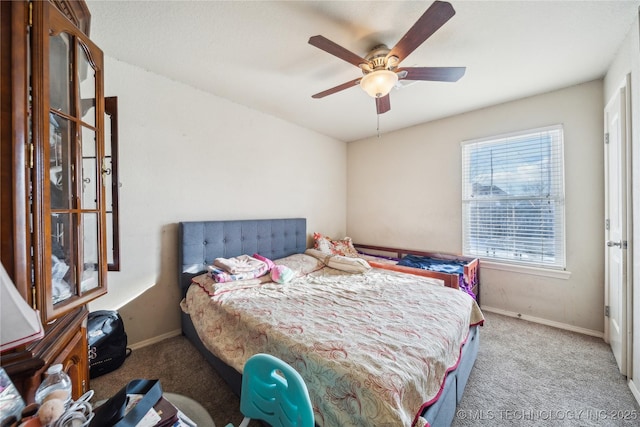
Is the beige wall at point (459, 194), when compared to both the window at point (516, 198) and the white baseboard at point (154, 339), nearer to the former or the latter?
the window at point (516, 198)

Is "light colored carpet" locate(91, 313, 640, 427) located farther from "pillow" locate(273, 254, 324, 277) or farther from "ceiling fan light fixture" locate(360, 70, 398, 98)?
"ceiling fan light fixture" locate(360, 70, 398, 98)

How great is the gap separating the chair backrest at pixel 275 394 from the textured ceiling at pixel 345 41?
1868 mm

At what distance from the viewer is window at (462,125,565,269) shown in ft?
8.24

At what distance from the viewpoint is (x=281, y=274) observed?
2232 mm

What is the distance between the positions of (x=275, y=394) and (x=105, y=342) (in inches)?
66.4

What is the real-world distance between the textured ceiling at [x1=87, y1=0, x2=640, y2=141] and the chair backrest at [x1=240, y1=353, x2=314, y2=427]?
1.87 metres

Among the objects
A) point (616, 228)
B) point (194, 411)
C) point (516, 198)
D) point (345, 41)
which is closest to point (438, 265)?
point (516, 198)

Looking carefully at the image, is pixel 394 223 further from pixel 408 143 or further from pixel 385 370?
pixel 385 370

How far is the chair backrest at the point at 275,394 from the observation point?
2.48ft

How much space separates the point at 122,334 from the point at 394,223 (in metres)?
3.31

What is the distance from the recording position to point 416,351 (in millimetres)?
1143

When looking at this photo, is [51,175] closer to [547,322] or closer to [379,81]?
[379,81]

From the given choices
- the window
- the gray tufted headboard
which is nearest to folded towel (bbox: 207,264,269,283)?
the gray tufted headboard

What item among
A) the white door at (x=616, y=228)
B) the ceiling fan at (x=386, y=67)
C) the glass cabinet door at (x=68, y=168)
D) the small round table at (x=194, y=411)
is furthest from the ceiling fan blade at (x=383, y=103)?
the small round table at (x=194, y=411)
